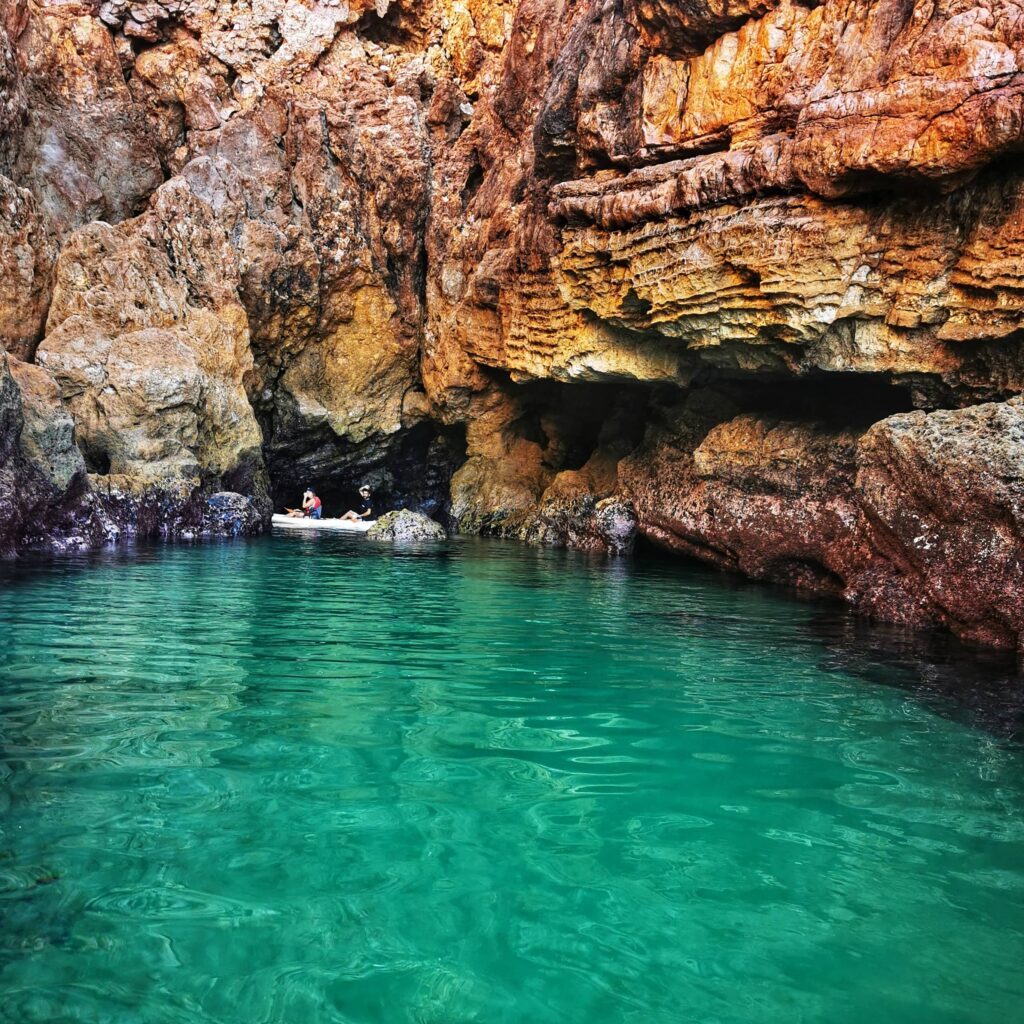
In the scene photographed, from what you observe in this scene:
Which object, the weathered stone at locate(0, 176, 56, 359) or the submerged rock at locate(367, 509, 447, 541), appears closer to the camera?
the weathered stone at locate(0, 176, 56, 359)

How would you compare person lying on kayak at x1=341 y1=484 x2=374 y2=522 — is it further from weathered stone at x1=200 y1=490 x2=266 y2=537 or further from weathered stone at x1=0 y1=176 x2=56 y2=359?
weathered stone at x1=0 y1=176 x2=56 y2=359

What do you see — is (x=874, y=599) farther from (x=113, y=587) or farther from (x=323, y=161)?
(x=323, y=161)

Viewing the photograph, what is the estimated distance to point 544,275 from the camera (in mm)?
19438

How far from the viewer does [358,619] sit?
8297mm

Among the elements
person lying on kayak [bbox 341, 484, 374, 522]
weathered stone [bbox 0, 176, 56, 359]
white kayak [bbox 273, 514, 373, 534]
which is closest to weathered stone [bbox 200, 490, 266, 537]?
white kayak [bbox 273, 514, 373, 534]

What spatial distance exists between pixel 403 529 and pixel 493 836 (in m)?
17.3

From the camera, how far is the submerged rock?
2012 centimetres

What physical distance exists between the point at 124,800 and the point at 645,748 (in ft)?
8.50

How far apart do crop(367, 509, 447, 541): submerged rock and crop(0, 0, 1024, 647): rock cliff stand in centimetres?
311

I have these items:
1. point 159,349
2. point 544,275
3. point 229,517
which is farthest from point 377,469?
point 159,349

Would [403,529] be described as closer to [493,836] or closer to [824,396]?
[824,396]

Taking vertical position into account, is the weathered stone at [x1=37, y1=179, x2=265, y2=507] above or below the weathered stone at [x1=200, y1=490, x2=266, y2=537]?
above

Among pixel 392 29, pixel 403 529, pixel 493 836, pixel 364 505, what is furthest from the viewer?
pixel 364 505

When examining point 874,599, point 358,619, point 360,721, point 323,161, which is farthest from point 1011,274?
point 323,161
